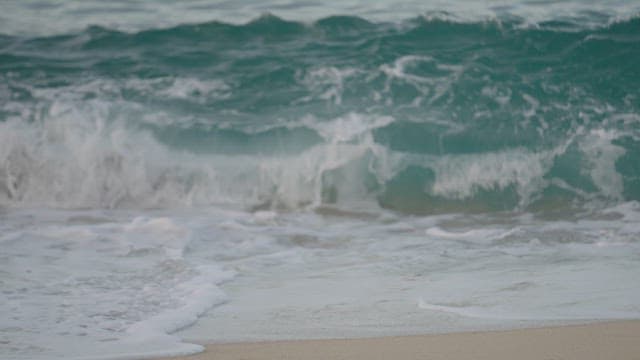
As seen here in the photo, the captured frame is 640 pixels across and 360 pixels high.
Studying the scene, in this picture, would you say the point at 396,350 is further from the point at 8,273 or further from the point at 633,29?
the point at 633,29

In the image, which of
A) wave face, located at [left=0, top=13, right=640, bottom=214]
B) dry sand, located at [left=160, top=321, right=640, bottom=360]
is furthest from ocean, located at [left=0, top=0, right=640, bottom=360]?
dry sand, located at [left=160, top=321, right=640, bottom=360]

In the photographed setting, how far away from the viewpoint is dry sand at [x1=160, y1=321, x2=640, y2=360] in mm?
4156

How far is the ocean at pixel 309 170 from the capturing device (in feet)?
16.9

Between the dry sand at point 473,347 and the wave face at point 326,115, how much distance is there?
4.36 meters

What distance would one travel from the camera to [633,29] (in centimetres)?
1212

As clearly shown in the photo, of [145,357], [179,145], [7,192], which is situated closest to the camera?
[145,357]

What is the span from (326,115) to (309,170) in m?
1.04

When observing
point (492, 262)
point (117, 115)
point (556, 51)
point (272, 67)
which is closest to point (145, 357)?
point (492, 262)

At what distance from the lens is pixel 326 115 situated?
10430 mm

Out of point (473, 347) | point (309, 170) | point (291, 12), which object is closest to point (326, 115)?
point (309, 170)

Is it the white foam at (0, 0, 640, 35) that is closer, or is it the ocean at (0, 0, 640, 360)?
the ocean at (0, 0, 640, 360)

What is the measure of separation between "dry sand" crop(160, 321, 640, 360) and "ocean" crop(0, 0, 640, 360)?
0.58ft

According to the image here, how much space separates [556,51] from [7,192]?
18.6ft

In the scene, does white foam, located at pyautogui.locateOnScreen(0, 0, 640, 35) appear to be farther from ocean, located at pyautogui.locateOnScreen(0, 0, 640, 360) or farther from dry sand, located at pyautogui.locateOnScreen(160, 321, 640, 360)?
dry sand, located at pyautogui.locateOnScreen(160, 321, 640, 360)
